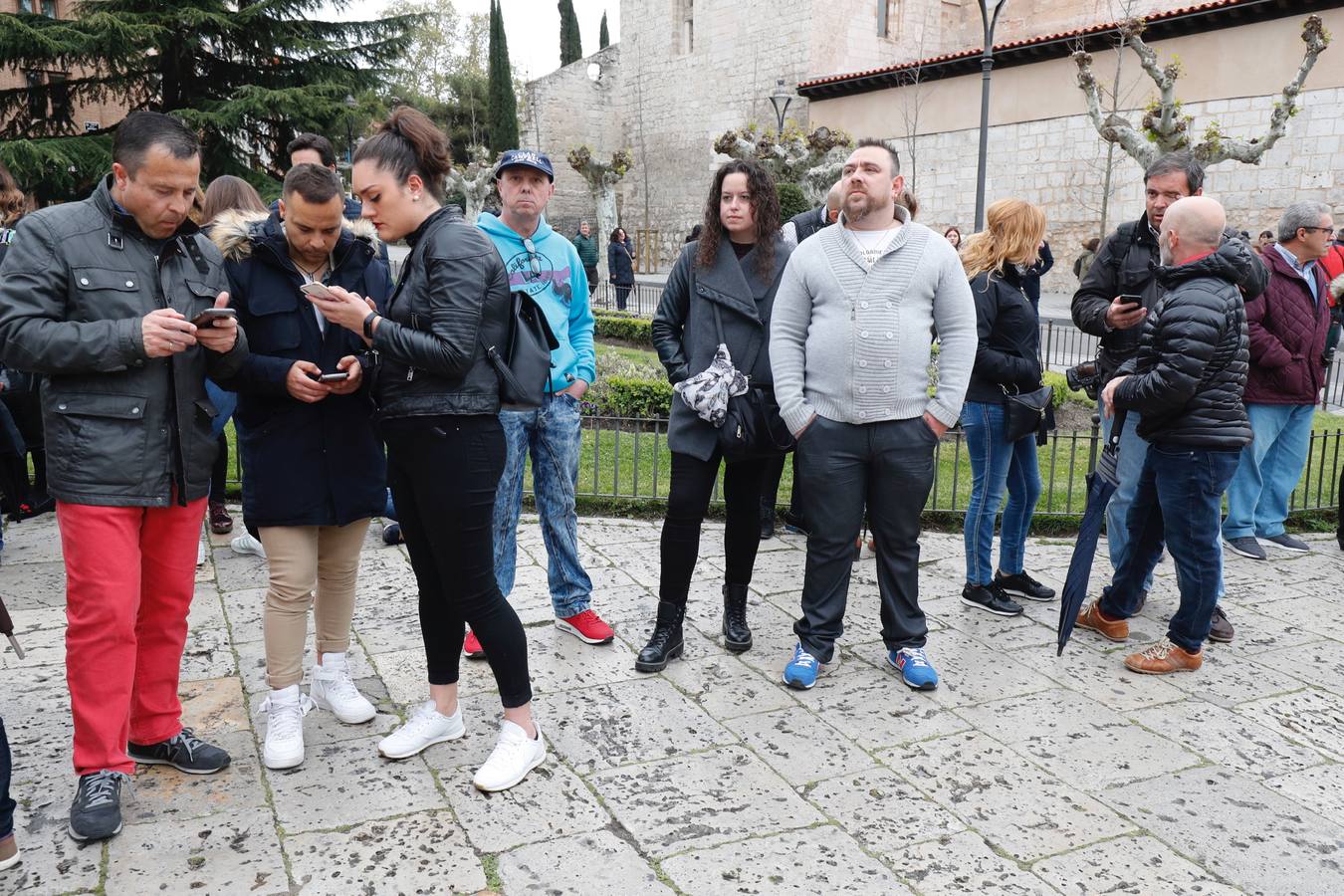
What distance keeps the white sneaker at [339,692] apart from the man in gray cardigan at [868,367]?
5.14 feet

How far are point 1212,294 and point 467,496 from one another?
289 cm

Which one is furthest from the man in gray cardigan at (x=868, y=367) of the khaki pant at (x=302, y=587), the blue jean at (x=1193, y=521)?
the khaki pant at (x=302, y=587)

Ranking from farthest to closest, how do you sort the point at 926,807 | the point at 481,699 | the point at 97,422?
the point at 481,699 < the point at 926,807 < the point at 97,422

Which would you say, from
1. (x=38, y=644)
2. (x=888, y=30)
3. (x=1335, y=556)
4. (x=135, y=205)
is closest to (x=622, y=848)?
(x=135, y=205)

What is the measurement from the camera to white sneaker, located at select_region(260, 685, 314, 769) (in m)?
3.15

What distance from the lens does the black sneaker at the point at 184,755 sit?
3115mm

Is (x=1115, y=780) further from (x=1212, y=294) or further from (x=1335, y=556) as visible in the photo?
(x=1335, y=556)

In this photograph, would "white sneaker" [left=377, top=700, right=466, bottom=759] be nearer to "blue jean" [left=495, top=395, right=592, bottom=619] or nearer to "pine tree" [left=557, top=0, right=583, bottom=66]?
"blue jean" [left=495, top=395, right=592, bottom=619]

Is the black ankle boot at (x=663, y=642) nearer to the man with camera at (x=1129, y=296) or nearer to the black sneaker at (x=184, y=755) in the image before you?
the black sneaker at (x=184, y=755)

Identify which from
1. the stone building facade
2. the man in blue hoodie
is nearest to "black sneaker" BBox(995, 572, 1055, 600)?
the man in blue hoodie

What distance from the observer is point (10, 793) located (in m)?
3.00

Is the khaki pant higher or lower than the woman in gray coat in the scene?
lower

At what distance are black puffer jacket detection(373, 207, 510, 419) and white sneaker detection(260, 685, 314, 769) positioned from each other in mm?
1040

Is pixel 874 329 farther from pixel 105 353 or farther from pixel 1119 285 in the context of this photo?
pixel 105 353
